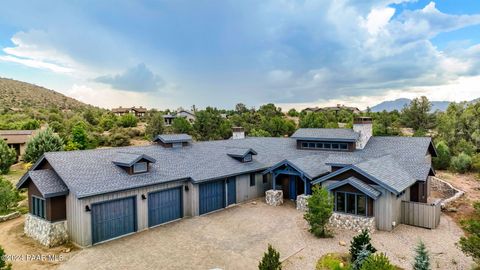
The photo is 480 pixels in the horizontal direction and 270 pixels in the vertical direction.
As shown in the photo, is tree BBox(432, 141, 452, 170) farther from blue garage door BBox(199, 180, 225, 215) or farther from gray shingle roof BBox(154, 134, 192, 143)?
gray shingle roof BBox(154, 134, 192, 143)

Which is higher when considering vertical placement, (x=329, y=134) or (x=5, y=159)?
(x=329, y=134)

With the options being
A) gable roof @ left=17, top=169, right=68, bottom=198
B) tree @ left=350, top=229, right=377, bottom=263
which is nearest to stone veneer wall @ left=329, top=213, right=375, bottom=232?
tree @ left=350, top=229, right=377, bottom=263

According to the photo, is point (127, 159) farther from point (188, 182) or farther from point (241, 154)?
point (241, 154)

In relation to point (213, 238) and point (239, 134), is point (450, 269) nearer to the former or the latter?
point (213, 238)

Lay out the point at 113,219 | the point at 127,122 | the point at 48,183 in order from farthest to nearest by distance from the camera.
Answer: the point at 127,122, the point at 113,219, the point at 48,183

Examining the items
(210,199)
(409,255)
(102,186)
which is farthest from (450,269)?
(102,186)

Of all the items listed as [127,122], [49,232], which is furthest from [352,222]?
[127,122]
